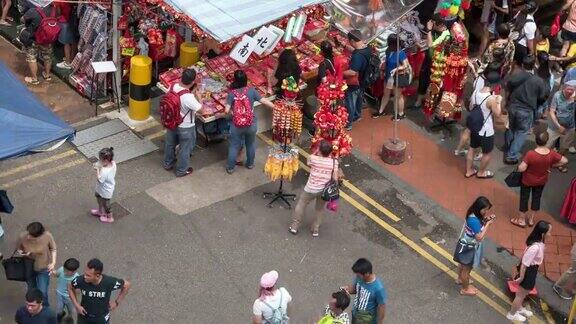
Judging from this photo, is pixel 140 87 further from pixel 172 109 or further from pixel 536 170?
pixel 536 170

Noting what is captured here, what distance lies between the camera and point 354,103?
13703mm

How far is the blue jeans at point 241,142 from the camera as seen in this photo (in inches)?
479

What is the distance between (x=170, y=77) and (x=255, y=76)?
53.5 inches

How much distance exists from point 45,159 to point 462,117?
7016mm

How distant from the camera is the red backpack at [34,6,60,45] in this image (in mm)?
14047

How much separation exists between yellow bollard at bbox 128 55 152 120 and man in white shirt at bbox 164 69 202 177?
53.8 inches

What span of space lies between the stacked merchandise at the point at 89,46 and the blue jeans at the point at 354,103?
13.1ft

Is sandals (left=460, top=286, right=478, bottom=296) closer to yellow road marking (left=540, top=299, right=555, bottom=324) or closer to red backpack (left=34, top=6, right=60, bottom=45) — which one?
yellow road marking (left=540, top=299, right=555, bottom=324)

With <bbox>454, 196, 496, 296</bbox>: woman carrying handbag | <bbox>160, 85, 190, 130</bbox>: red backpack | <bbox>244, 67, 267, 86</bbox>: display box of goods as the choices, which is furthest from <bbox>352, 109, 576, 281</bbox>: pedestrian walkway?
<bbox>160, 85, 190, 130</bbox>: red backpack

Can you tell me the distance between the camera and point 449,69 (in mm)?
13297

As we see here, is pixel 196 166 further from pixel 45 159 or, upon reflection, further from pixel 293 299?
pixel 293 299

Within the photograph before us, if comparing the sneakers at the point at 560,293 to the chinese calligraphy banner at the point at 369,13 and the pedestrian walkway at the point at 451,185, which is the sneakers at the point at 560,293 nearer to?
the pedestrian walkway at the point at 451,185

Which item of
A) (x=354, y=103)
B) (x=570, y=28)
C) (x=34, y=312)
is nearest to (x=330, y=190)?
(x=354, y=103)

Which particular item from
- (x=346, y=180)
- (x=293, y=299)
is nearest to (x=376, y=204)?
(x=346, y=180)
